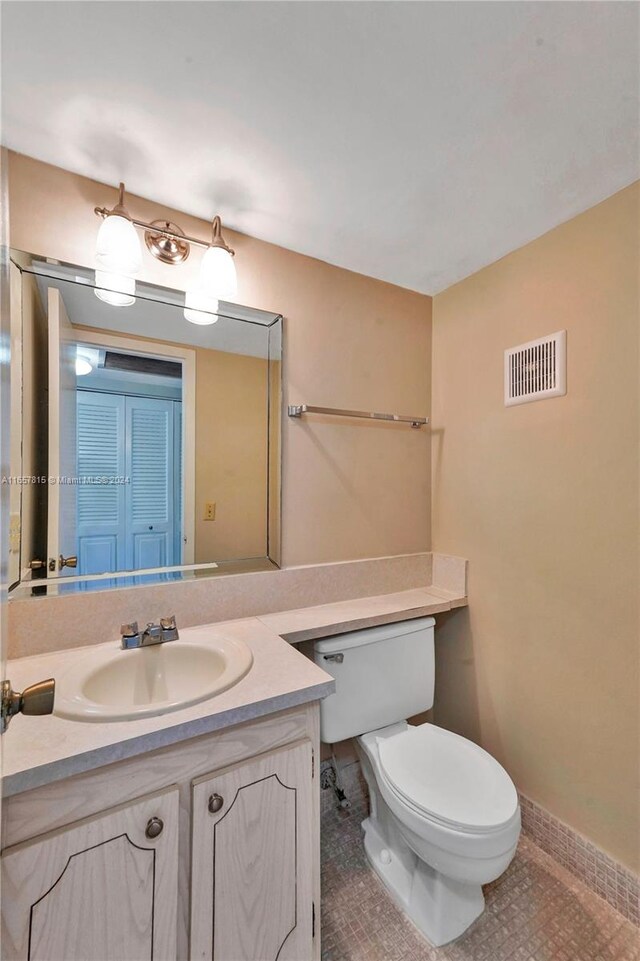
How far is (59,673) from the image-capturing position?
3.17 feet

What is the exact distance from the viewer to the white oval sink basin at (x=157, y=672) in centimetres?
94

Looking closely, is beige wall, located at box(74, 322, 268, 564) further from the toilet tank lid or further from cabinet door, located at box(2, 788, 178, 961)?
cabinet door, located at box(2, 788, 178, 961)

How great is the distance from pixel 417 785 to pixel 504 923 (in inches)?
18.4

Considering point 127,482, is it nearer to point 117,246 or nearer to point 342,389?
point 117,246

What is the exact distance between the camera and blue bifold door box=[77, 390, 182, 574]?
1.19 meters

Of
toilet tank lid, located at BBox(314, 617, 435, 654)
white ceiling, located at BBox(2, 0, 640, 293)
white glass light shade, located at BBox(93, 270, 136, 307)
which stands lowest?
toilet tank lid, located at BBox(314, 617, 435, 654)

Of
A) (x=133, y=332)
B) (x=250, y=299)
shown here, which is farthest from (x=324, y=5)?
(x=133, y=332)

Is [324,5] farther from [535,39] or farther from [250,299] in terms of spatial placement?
[250,299]

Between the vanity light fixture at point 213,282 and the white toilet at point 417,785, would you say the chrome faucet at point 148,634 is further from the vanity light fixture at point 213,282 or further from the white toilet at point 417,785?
the vanity light fixture at point 213,282

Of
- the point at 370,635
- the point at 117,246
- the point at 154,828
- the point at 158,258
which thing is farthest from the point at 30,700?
the point at 158,258

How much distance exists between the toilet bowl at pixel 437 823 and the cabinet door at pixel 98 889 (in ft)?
2.20

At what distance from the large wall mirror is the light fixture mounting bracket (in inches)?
4.6

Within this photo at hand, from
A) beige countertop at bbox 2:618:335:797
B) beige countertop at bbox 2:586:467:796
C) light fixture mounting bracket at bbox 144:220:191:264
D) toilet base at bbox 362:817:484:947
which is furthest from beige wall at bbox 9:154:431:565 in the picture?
toilet base at bbox 362:817:484:947

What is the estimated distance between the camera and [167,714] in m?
0.82
